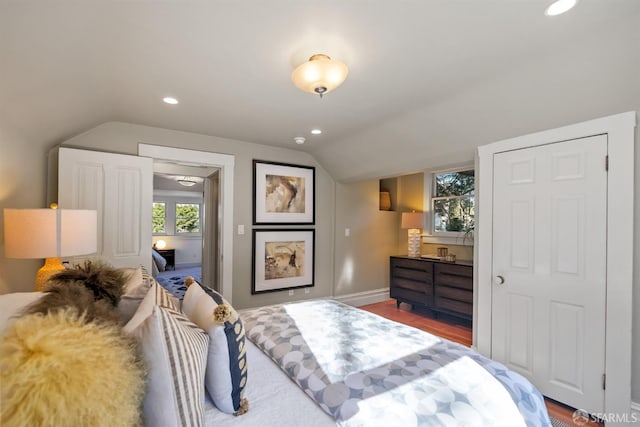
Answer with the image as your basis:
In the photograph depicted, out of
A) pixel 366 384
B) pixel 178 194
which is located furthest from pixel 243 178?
pixel 178 194

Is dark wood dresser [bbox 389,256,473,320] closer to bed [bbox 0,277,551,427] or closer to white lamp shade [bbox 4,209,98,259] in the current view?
bed [bbox 0,277,551,427]

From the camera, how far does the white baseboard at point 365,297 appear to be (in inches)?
183

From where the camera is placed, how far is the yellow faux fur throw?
489 mm

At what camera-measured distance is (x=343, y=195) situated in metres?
4.68

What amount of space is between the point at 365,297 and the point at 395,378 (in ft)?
12.2

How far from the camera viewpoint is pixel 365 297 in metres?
4.86

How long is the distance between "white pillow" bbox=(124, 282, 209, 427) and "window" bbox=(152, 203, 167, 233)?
7.86m

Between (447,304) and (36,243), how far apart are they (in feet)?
13.6

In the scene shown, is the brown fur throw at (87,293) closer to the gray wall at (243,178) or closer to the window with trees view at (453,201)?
the gray wall at (243,178)

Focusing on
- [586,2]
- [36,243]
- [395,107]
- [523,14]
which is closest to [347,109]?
[395,107]

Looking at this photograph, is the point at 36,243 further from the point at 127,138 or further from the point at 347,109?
the point at 347,109

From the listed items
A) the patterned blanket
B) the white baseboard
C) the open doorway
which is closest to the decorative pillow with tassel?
the patterned blanket

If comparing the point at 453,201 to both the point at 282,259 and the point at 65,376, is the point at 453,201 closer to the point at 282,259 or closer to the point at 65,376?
the point at 282,259

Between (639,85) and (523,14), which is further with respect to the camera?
(639,85)
